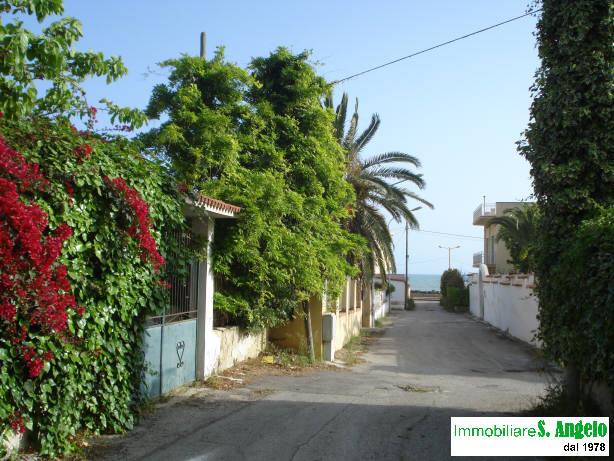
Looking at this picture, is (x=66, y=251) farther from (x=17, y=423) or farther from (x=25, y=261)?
(x=17, y=423)

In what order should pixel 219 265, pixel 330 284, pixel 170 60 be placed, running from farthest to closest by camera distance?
pixel 330 284, pixel 170 60, pixel 219 265

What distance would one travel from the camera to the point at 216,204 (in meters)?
10.4

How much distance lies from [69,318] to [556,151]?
22.0ft

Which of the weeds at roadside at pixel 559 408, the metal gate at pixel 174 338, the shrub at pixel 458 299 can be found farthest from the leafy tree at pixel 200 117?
the shrub at pixel 458 299

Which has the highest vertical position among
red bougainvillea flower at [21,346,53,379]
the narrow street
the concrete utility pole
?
the concrete utility pole

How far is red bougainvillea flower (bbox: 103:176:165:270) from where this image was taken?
22.2 ft

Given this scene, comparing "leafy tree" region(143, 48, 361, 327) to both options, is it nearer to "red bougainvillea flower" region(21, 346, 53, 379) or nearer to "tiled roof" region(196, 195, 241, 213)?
"tiled roof" region(196, 195, 241, 213)

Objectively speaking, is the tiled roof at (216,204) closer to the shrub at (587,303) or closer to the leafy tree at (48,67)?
the leafy tree at (48,67)

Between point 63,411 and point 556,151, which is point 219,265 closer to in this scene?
point 63,411

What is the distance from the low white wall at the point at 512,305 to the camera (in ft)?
74.8

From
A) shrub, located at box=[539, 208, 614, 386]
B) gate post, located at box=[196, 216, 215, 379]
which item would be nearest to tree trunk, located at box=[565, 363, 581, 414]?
shrub, located at box=[539, 208, 614, 386]

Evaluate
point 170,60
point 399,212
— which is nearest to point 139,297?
point 170,60

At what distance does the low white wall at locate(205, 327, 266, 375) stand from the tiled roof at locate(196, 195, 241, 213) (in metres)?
2.37

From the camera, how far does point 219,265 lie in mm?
11531
